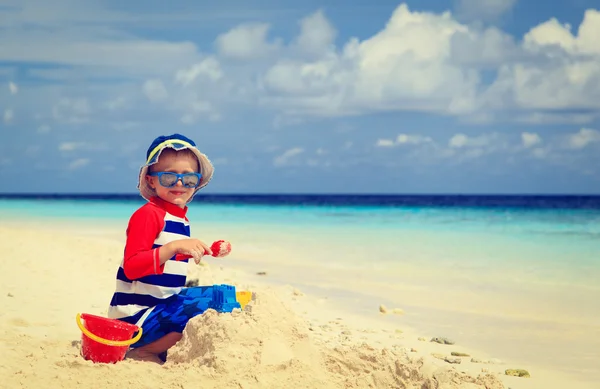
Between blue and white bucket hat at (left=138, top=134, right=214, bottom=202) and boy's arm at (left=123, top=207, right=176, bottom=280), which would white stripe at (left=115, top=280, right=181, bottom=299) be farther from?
blue and white bucket hat at (left=138, top=134, right=214, bottom=202)

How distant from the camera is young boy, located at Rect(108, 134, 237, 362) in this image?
11.6 ft

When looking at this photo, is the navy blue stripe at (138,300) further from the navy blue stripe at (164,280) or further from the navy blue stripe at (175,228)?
the navy blue stripe at (175,228)

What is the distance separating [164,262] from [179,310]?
12.7 inches

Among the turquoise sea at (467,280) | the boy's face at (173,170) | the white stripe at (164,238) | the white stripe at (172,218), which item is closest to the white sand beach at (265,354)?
the turquoise sea at (467,280)

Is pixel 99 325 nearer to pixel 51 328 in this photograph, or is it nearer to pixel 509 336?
pixel 51 328

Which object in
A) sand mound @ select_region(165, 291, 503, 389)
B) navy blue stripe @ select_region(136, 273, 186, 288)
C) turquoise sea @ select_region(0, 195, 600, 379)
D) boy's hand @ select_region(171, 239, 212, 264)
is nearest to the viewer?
sand mound @ select_region(165, 291, 503, 389)

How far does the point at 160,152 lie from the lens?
363 cm

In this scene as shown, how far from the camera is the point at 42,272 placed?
7043mm

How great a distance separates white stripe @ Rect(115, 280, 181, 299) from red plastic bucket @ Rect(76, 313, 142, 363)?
238mm

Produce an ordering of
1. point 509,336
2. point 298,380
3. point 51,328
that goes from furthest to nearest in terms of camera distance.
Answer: point 509,336, point 51,328, point 298,380

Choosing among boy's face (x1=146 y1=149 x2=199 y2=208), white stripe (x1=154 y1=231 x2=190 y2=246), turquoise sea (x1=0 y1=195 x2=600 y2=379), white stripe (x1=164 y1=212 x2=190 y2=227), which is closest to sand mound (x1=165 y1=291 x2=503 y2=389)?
white stripe (x1=154 y1=231 x2=190 y2=246)

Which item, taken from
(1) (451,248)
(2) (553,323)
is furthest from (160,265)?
(1) (451,248)

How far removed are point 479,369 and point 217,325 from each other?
6.17 ft

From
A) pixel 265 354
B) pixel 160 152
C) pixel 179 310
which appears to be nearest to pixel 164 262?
pixel 179 310
